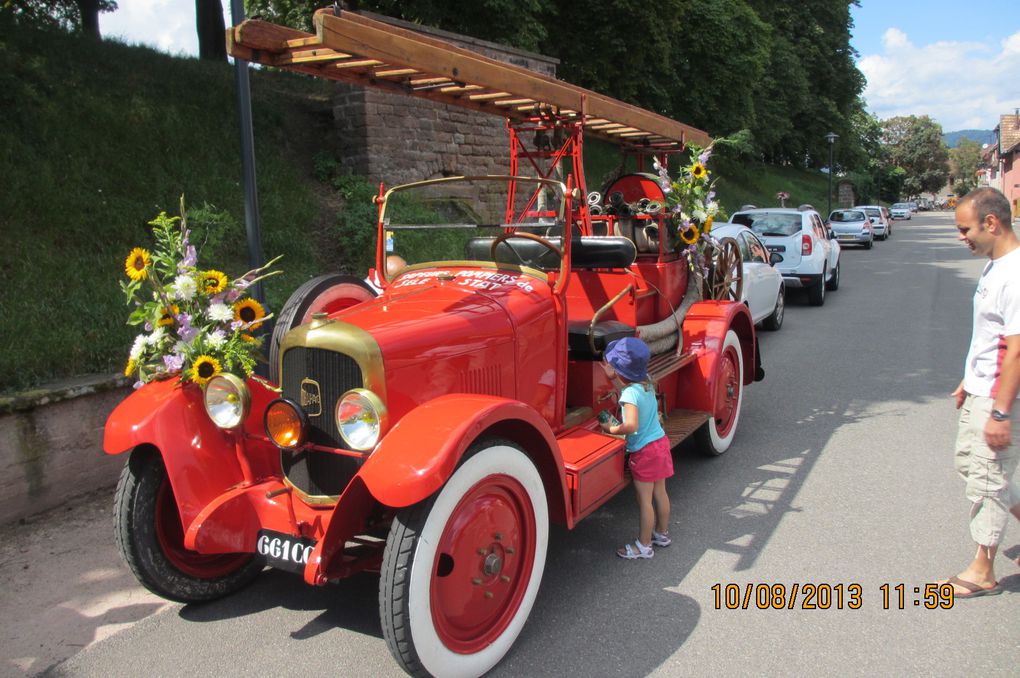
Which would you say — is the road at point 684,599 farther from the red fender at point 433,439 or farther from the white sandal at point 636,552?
the red fender at point 433,439

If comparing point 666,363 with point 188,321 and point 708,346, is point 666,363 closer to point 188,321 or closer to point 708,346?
point 708,346

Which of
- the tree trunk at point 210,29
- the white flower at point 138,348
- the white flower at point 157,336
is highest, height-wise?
the tree trunk at point 210,29

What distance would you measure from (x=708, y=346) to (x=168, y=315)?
141 inches

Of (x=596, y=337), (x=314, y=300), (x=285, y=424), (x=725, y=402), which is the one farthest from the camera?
(x=725, y=402)

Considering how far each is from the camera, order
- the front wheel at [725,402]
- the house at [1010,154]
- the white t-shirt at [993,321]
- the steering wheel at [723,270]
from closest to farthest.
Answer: the white t-shirt at [993,321], the front wheel at [725,402], the steering wheel at [723,270], the house at [1010,154]

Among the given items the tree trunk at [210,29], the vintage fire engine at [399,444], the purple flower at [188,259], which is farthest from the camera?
the tree trunk at [210,29]

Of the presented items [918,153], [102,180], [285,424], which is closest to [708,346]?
[285,424]

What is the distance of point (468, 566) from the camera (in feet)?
9.74

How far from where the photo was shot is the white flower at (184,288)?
3.48 m

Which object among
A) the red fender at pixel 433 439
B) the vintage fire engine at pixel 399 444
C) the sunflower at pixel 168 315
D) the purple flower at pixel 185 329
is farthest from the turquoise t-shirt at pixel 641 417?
the sunflower at pixel 168 315

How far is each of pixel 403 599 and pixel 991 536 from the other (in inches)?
105

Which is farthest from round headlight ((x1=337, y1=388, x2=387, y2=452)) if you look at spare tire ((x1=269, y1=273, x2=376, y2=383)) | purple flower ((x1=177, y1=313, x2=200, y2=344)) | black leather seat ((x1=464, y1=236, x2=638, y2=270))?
black leather seat ((x1=464, y1=236, x2=638, y2=270))

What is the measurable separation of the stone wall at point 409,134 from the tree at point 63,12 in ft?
12.0

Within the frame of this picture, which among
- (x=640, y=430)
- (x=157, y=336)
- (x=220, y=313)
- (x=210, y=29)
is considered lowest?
(x=640, y=430)
